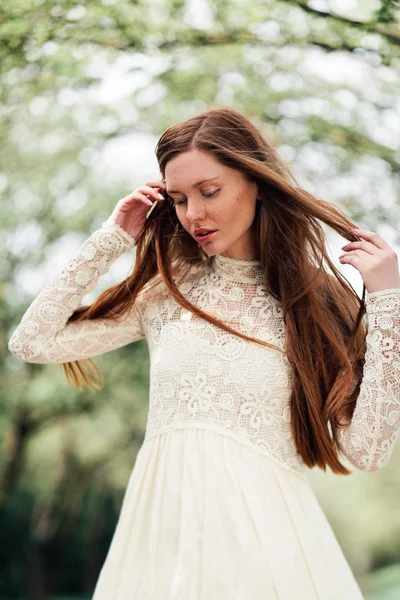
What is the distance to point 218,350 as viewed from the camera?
2273 millimetres

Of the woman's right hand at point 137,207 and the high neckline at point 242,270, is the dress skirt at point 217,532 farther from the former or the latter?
the woman's right hand at point 137,207

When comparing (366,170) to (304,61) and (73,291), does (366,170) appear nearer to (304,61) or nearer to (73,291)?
(304,61)

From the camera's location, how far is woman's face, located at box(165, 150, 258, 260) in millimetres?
2191

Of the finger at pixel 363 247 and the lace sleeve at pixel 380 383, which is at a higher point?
the finger at pixel 363 247

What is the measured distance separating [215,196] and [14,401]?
9037 mm

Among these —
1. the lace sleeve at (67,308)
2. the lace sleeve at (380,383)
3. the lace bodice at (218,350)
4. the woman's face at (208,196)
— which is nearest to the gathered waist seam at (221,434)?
the lace bodice at (218,350)

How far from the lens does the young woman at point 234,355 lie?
2104 mm

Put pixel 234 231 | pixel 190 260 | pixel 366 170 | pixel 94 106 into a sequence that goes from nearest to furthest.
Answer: pixel 234 231, pixel 190 260, pixel 366 170, pixel 94 106

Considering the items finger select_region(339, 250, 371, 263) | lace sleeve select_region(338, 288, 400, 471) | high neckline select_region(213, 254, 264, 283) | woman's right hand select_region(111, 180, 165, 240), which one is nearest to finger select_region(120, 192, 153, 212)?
woman's right hand select_region(111, 180, 165, 240)

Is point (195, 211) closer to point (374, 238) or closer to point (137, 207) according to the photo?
point (137, 207)

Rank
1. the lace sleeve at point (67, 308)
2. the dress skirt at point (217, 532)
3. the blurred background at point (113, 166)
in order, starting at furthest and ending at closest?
the blurred background at point (113, 166) < the lace sleeve at point (67, 308) < the dress skirt at point (217, 532)

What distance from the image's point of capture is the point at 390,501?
16.6 m

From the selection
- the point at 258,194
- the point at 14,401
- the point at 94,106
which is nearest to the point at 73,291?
the point at 258,194

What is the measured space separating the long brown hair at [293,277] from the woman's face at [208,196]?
37 millimetres
